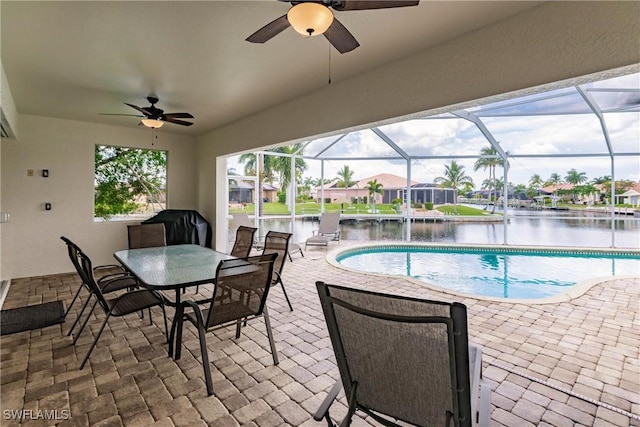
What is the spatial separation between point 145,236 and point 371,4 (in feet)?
13.8

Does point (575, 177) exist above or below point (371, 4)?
below

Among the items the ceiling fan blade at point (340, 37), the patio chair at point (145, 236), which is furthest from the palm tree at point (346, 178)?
the ceiling fan blade at point (340, 37)

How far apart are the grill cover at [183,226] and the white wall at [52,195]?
93 cm

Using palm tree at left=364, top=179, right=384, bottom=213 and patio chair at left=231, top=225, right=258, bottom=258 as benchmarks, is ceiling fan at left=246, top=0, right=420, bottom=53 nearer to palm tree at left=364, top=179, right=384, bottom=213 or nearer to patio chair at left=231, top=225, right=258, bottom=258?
patio chair at left=231, top=225, right=258, bottom=258

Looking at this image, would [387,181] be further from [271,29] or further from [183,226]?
[271,29]

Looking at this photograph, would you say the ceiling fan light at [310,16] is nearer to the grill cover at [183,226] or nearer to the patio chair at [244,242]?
the patio chair at [244,242]

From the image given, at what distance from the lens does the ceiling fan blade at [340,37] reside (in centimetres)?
201

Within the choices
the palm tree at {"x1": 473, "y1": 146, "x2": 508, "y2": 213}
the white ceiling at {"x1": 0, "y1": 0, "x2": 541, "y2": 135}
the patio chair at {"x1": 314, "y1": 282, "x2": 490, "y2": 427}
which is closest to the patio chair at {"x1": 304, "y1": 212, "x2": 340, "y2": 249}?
the palm tree at {"x1": 473, "y1": 146, "x2": 508, "y2": 213}

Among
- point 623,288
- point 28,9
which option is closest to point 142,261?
point 28,9

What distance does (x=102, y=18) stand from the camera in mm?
2438

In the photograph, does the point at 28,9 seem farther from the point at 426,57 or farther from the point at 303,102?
the point at 426,57

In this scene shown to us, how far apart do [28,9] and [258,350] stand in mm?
3295

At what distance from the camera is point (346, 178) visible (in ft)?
33.4

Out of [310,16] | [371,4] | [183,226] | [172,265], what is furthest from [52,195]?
[371,4]
